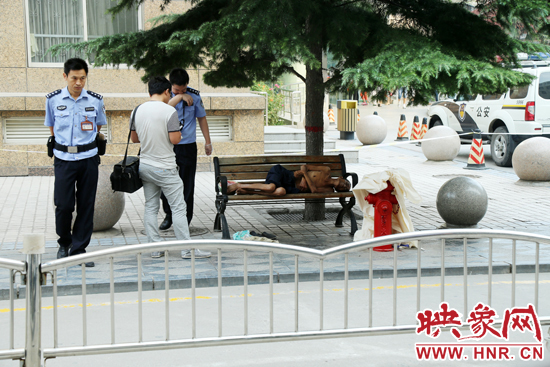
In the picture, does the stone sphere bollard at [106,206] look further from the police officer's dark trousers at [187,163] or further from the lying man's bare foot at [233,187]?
the lying man's bare foot at [233,187]

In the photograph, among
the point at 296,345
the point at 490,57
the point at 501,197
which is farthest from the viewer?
the point at 501,197

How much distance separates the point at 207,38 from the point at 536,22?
11.3 feet

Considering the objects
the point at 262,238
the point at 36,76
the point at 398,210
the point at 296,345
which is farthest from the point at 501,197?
the point at 36,76

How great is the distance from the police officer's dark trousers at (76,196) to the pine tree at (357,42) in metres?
1.56

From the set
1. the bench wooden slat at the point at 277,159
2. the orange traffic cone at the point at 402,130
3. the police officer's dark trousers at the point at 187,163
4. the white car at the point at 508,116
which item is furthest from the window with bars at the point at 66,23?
the orange traffic cone at the point at 402,130

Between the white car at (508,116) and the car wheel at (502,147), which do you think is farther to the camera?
the car wheel at (502,147)

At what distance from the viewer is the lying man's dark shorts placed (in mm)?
8289

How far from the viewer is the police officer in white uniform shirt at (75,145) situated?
21.3 ft

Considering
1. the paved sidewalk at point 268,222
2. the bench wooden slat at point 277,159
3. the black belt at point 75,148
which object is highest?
the black belt at point 75,148

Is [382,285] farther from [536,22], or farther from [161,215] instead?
[161,215]

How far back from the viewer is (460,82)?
593 cm

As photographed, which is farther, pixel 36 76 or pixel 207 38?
pixel 36 76

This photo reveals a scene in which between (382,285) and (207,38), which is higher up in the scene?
(207,38)

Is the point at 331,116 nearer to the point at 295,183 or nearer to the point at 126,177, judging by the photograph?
the point at 295,183
